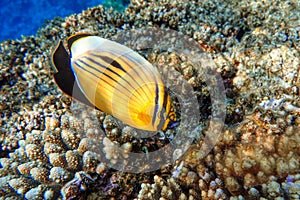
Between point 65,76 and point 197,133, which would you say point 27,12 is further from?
point 197,133

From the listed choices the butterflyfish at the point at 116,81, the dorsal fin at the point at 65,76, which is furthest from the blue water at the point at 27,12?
the butterflyfish at the point at 116,81

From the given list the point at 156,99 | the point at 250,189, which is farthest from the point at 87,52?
the point at 250,189

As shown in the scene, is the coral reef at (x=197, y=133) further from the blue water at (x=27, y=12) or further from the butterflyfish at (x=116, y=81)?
the blue water at (x=27, y=12)

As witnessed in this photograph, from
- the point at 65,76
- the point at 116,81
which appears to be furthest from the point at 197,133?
the point at 65,76

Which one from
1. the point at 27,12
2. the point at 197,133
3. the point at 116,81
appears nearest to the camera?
the point at 116,81

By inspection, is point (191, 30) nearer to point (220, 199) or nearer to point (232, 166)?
point (232, 166)

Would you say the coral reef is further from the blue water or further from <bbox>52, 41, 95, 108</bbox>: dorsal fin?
the blue water
